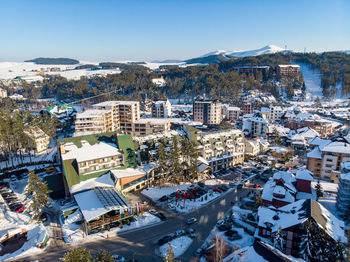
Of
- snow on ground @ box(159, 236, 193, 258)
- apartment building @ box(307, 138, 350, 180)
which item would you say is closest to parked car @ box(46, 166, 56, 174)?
snow on ground @ box(159, 236, 193, 258)

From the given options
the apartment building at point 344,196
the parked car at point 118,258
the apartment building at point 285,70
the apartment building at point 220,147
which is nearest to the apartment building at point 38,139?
the apartment building at point 220,147

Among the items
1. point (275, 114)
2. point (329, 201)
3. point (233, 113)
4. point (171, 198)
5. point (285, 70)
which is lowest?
point (329, 201)

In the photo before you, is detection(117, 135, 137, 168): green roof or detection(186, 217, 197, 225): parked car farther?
detection(117, 135, 137, 168): green roof

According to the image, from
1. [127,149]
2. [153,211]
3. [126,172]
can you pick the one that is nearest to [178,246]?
[153,211]

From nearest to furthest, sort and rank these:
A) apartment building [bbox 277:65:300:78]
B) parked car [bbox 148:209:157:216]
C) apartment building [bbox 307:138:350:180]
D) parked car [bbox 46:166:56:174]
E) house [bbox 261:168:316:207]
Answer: parked car [bbox 148:209:157:216] → house [bbox 261:168:316:207] → apartment building [bbox 307:138:350:180] → parked car [bbox 46:166:56:174] → apartment building [bbox 277:65:300:78]

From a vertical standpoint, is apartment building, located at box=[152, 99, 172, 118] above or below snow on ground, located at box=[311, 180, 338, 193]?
above

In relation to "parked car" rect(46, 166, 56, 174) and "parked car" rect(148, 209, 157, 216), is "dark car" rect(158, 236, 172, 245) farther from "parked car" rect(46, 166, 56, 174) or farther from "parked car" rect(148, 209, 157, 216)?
"parked car" rect(46, 166, 56, 174)

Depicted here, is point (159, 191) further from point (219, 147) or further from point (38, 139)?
point (38, 139)

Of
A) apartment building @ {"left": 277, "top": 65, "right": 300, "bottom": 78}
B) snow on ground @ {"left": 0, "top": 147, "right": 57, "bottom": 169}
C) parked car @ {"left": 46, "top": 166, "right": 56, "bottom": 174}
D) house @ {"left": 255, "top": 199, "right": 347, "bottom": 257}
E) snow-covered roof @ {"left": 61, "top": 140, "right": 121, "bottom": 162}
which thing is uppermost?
apartment building @ {"left": 277, "top": 65, "right": 300, "bottom": 78}
